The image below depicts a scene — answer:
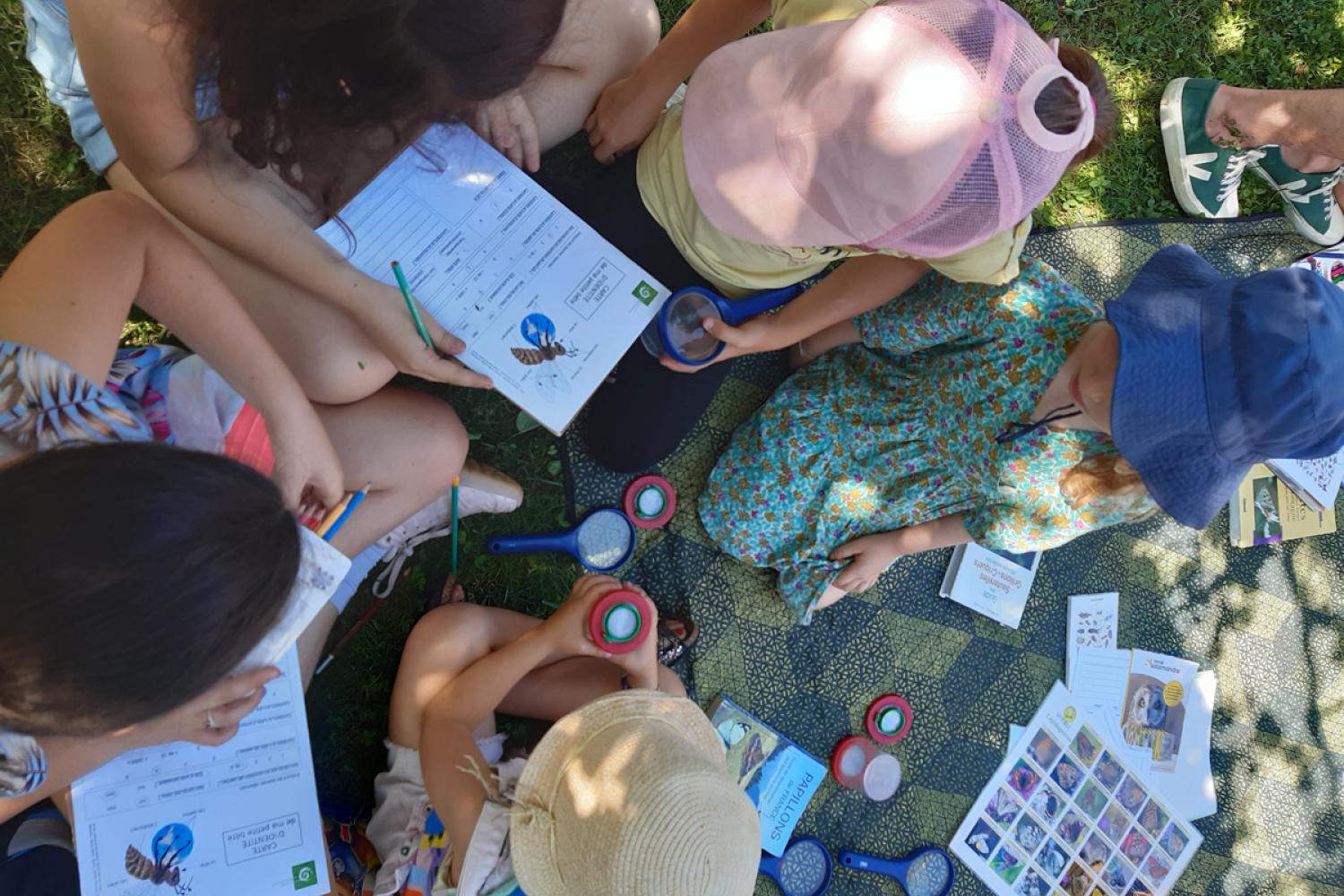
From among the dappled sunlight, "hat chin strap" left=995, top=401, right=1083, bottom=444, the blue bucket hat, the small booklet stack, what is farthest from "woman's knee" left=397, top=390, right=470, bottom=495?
the dappled sunlight

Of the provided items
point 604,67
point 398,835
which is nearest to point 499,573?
point 398,835

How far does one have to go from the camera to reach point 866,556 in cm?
179

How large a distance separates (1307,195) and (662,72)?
6.78ft

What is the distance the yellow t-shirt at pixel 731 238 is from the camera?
50.5 inches

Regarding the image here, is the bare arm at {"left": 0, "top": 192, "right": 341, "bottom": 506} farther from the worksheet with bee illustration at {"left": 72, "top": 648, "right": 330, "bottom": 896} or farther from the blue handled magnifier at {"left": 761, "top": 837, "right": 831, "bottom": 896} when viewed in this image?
the blue handled magnifier at {"left": 761, "top": 837, "right": 831, "bottom": 896}

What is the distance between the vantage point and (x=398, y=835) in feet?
4.89

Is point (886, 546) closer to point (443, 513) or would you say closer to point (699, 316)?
point (699, 316)

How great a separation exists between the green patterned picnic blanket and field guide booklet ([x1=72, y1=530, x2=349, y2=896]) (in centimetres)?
75

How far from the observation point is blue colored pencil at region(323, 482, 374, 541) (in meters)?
1.32

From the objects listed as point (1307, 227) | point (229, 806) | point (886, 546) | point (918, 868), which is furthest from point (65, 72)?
point (1307, 227)

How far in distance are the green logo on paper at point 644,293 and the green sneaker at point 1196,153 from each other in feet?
5.96

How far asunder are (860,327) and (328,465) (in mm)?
1043

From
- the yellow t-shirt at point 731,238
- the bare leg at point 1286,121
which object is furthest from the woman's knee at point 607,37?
the bare leg at point 1286,121

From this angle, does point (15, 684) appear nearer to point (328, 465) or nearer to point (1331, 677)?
point (328, 465)
